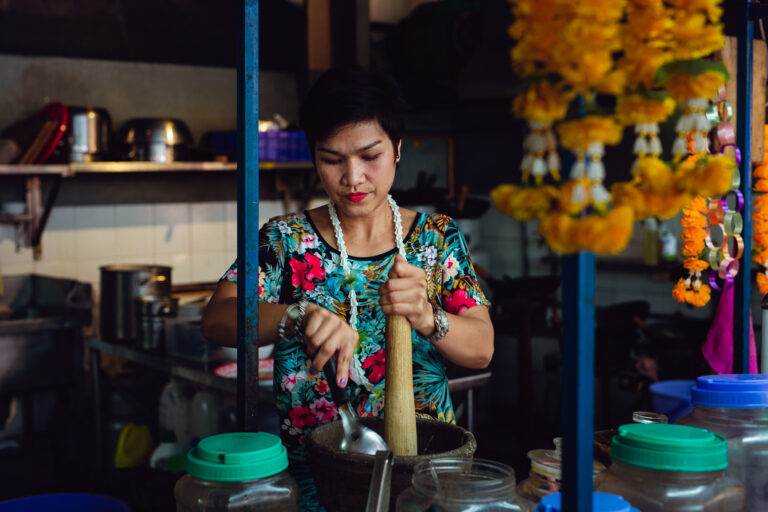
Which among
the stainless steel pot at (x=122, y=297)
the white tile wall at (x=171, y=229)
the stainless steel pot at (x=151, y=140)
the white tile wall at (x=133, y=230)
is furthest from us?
the white tile wall at (x=171, y=229)

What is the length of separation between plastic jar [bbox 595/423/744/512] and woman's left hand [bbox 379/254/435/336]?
1.03 feet

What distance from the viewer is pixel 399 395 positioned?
1.06 metres

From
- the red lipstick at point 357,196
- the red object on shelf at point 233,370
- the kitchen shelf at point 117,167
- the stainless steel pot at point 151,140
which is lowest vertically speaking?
the red object on shelf at point 233,370

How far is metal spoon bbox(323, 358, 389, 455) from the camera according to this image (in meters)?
1.04

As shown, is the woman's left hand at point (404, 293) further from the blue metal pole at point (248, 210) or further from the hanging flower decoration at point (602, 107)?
the hanging flower decoration at point (602, 107)

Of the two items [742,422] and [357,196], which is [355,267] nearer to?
[357,196]

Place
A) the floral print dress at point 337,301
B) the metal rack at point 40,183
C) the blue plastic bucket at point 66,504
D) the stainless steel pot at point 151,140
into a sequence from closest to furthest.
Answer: the floral print dress at point 337,301 → the blue plastic bucket at point 66,504 → the metal rack at point 40,183 → the stainless steel pot at point 151,140

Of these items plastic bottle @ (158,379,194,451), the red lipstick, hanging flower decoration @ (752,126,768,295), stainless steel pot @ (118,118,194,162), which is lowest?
plastic bottle @ (158,379,194,451)

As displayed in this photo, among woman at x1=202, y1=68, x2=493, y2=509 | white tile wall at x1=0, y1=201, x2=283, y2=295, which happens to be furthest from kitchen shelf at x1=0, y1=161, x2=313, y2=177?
woman at x1=202, y1=68, x2=493, y2=509

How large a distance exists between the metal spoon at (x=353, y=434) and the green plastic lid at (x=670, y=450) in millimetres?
297

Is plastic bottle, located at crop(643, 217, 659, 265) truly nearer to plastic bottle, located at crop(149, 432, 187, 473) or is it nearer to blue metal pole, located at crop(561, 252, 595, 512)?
plastic bottle, located at crop(149, 432, 187, 473)

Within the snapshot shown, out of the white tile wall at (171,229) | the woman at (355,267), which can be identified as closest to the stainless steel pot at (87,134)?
the white tile wall at (171,229)

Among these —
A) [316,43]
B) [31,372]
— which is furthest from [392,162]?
[316,43]

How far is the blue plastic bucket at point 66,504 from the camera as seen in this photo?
2115mm
